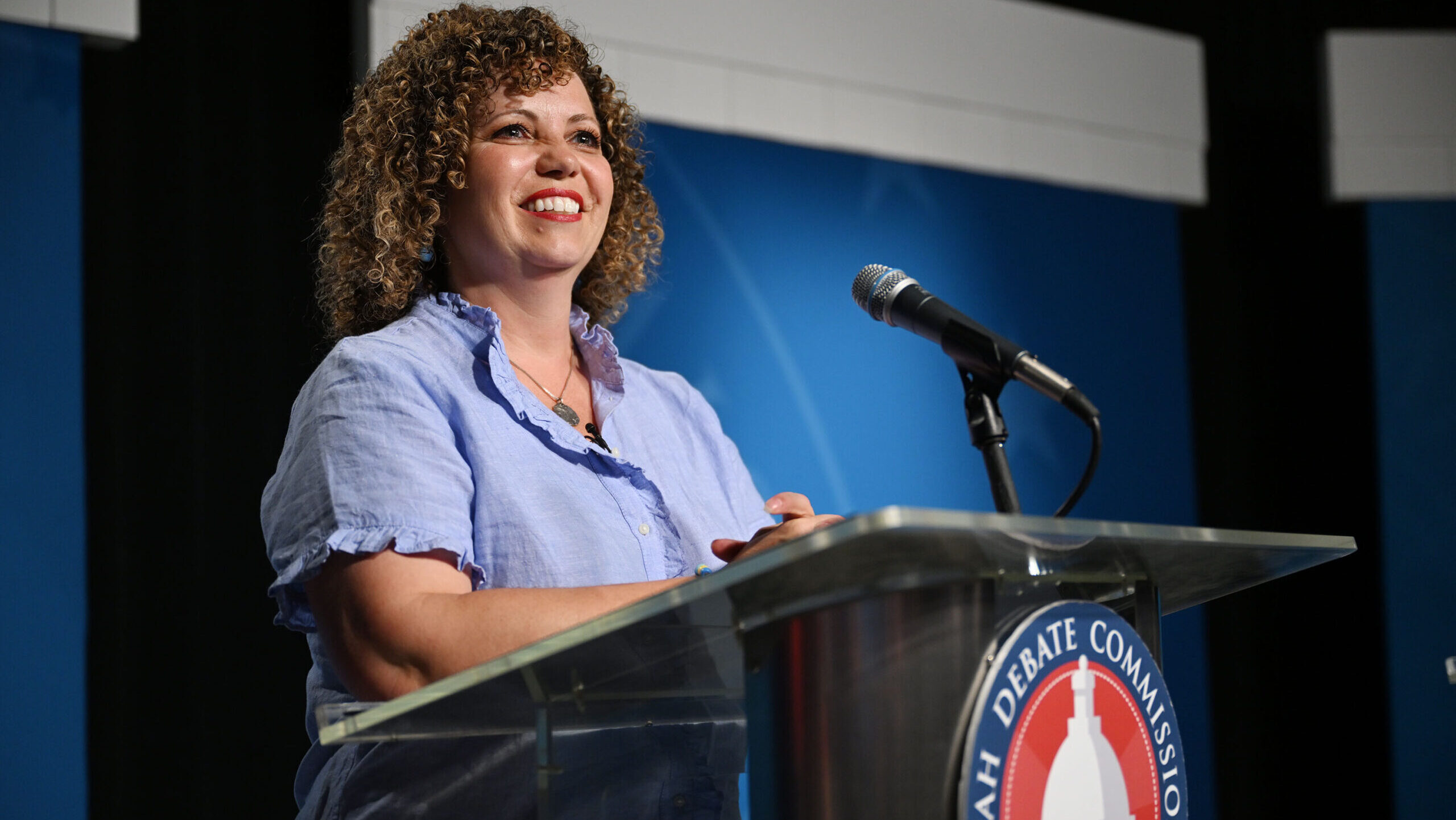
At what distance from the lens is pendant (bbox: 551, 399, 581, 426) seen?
151cm

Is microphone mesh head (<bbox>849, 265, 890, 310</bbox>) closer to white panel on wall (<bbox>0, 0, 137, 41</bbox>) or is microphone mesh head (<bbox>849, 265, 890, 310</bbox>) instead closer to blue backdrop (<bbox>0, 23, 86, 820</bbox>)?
blue backdrop (<bbox>0, 23, 86, 820</bbox>)

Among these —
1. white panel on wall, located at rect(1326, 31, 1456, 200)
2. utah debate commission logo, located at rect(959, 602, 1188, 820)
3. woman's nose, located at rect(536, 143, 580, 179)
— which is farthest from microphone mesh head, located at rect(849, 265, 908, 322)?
white panel on wall, located at rect(1326, 31, 1456, 200)

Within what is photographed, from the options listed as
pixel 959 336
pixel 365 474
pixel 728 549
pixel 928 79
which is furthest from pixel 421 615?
pixel 928 79

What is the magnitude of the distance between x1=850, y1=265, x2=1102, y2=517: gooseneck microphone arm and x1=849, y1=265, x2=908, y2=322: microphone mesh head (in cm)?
3

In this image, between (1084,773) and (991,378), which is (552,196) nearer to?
(991,378)

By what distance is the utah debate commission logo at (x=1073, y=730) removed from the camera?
773mm

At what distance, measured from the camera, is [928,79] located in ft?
12.4

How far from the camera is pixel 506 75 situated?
160 cm

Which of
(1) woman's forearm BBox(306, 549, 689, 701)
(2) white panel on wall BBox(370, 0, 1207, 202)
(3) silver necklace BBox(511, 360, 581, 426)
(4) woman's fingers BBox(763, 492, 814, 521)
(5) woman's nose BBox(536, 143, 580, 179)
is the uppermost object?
(2) white panel on wall BBox(370, 0, 1207, 202)

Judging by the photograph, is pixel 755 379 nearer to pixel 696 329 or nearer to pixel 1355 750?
pixel 696 329

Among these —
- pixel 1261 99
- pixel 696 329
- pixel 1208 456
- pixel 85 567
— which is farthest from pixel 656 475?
pixel 1261 99

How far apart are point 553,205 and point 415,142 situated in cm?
20

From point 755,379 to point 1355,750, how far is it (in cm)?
236

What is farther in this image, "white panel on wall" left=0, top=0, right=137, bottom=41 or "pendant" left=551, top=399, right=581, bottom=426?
"white panel on wall" left=0, top=0, right=137, bottom=41
